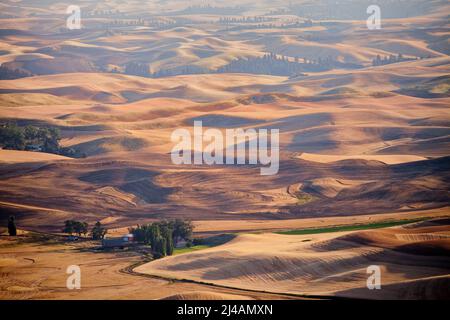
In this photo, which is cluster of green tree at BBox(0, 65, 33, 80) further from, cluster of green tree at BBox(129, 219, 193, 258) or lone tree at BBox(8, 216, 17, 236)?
cluster of green tree at BBox(129, 219, 193, 258)

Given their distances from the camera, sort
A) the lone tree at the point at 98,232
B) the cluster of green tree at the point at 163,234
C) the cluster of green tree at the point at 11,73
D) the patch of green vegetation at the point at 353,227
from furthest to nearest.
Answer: the cluster of green tree at the point at 11,73 < the lone tree at the point at 98,232 < the patch of green vegetation at the point at 353,227 < the cluster of green tree at the point at 163,234

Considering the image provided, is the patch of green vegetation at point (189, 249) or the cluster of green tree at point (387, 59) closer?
the patch of green vegetation at point (189, 249)

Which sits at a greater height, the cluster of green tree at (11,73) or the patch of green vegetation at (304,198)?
the cluster of green tree at (11,73)

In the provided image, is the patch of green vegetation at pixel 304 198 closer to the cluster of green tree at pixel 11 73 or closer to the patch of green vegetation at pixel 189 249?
the patch of green vegetation at pixel 189 249

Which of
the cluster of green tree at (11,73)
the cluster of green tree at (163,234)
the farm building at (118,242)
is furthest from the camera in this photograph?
the cluster of green tree at (11,73)

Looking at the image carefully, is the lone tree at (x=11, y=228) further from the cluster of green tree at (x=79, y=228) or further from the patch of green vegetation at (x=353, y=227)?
the patch of green vegetation at (x=353, y=227)

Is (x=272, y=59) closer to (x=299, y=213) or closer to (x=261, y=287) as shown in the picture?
(x=299, y=213)

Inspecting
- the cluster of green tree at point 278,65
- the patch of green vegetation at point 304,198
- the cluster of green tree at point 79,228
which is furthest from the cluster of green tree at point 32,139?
the cluster of green tree at point 278,65

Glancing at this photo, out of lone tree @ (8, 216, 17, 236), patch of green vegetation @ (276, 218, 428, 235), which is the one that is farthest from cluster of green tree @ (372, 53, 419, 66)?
lone tree @ (8, 216, 17, 236)
